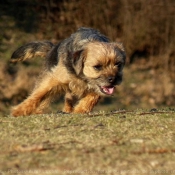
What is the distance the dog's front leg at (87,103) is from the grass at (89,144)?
50.2 inches

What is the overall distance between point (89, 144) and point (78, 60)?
2.32m

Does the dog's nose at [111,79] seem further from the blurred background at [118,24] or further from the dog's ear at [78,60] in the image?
the blurred background at [118,24]

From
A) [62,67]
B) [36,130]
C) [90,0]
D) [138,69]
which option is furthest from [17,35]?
[36,130]

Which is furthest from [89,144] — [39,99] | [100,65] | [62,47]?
[62,47]

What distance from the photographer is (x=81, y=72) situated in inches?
276

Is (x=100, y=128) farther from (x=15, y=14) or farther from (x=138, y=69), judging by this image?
(x=15, y=14)

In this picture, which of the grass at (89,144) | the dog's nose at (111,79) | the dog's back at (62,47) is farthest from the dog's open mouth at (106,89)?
Answer: the grass at (89,144)

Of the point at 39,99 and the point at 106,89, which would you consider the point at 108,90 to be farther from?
the point at 39,99

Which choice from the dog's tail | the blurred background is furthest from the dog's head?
the blurred background

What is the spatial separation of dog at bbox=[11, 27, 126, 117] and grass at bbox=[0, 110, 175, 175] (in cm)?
102

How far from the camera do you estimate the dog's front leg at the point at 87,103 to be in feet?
23.9

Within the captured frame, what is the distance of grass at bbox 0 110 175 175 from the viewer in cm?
414

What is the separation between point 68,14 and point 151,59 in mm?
2641

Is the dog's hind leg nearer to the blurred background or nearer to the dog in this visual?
the dog
